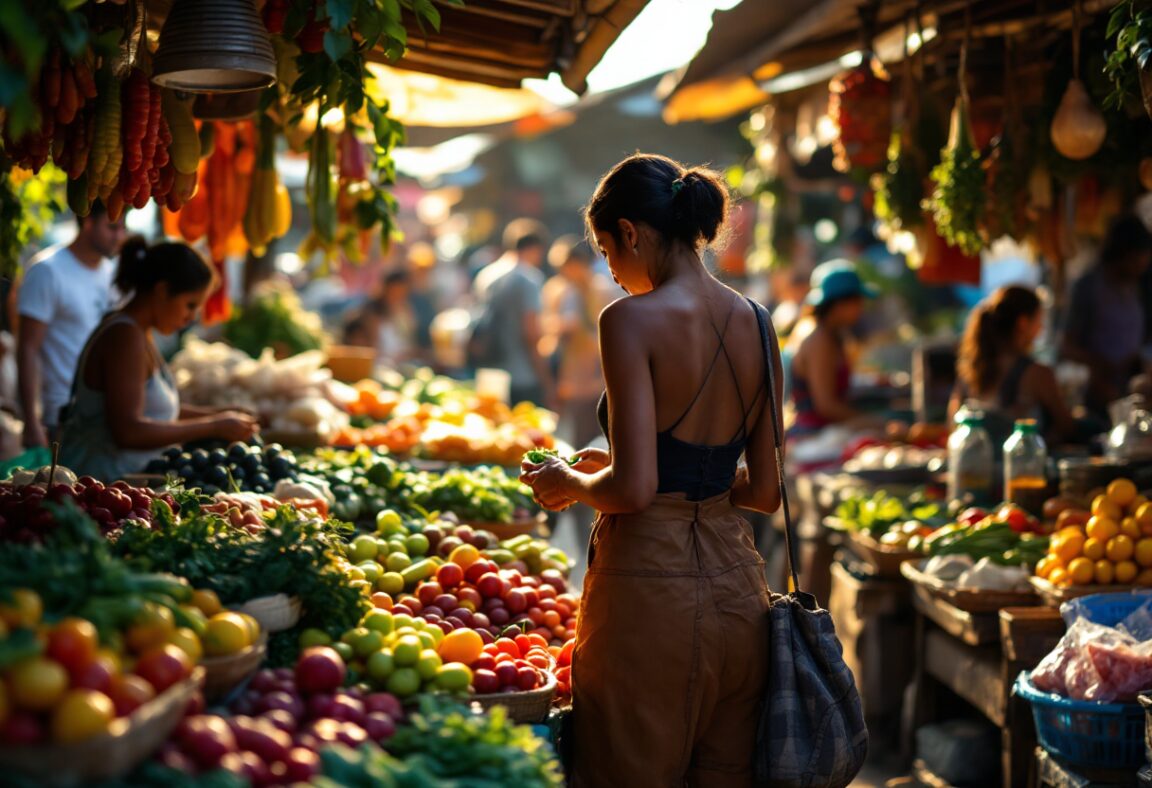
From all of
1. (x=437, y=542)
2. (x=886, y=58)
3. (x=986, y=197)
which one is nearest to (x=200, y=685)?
(x=437, y=542)

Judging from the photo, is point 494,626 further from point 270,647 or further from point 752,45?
point 752,45

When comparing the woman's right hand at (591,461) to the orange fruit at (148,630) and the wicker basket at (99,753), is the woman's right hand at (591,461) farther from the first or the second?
the wicker basket at (99,753)

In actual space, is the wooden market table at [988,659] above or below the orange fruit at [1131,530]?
below

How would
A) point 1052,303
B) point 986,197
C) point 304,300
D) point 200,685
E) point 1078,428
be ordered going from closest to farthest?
point 200,685 → point 986,197 → point 1078,428 → point 1052,303 → point 304,300

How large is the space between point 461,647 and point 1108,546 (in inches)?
98.3

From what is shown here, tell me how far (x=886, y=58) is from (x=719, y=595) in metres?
3.99

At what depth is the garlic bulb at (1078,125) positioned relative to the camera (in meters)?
4.87

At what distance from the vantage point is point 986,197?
5250 mm

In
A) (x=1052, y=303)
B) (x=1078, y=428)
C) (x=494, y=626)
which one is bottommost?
(x=494, y=626)

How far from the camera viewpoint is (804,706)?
9.97 ft

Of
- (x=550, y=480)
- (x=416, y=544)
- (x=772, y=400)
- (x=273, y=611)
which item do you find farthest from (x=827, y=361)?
(x=273, y=611)

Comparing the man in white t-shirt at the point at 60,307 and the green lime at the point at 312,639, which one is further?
the man in white t-shirt at the point at 60,307

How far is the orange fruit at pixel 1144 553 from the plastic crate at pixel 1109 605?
0.30 meters

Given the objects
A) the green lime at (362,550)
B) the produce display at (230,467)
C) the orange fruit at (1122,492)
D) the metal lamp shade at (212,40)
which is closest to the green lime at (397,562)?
the green lime at (362,550)
